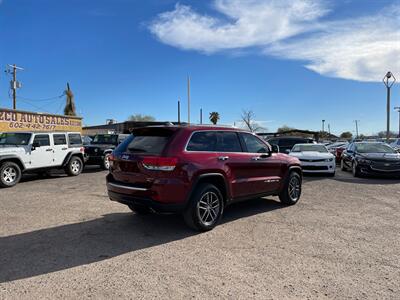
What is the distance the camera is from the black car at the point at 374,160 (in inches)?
506

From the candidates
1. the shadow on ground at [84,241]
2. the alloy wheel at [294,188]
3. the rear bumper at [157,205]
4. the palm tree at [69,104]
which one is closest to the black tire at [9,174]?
the shadow on ground at [84,241]

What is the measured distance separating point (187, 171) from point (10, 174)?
8.37 metres

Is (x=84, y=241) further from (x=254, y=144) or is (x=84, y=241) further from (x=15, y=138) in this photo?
(x=15, y=138)

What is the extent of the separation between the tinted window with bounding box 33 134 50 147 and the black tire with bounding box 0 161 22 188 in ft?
4.23

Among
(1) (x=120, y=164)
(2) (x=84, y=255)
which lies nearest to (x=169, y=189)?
(1) (x=120, y=164)

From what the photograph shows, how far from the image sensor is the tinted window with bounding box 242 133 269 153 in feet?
22.6

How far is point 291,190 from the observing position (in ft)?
26.2

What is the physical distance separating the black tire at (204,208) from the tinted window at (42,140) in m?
8.89

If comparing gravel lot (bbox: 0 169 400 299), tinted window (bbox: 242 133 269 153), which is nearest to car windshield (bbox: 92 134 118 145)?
gravel lot (bbox: 0 169 400 299)

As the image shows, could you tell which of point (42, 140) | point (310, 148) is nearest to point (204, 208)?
point (42, 140)

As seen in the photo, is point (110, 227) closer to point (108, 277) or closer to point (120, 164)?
point (120, 164)

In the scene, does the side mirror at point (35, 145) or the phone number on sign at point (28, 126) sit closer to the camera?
the side mirror at point (35, 145)

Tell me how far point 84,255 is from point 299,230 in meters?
3.47

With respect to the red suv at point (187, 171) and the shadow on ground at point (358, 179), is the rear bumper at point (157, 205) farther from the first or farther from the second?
the shadow on ground at point (358, 179)
